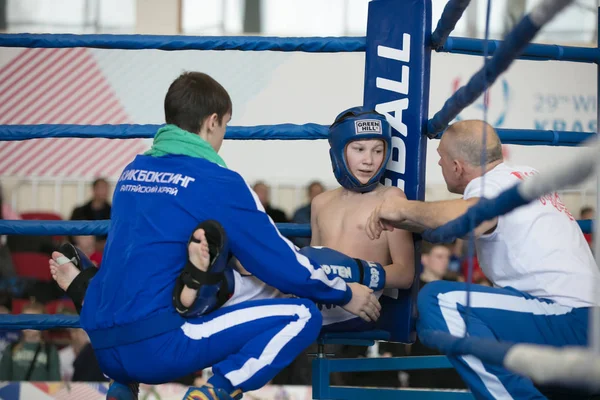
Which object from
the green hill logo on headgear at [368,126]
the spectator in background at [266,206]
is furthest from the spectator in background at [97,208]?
the green hill logo on headgear at [368,126]

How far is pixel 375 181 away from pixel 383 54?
1.21ft

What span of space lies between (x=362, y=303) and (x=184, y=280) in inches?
19.0

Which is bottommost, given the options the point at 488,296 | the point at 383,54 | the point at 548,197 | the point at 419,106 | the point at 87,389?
the point at 87,389

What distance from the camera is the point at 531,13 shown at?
121cm

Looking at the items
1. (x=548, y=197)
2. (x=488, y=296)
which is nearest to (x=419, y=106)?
(x=548, y=197)

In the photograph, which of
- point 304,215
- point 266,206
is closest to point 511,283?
point 304,215

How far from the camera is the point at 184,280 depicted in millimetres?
1822

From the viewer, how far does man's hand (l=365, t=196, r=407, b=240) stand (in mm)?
1998

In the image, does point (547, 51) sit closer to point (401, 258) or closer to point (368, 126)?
point (368, 126)

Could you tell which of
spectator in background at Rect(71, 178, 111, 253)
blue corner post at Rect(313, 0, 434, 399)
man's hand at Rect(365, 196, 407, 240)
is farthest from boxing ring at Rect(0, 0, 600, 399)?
spectator in background at Rect(71, 178, 111, 253)

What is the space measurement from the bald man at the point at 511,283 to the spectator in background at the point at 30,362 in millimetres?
2611

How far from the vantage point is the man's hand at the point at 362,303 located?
6.80 feet

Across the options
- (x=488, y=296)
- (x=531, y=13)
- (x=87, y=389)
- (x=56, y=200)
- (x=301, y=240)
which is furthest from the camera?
(x=56, y=200)

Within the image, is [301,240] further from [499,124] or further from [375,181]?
[499,124]
